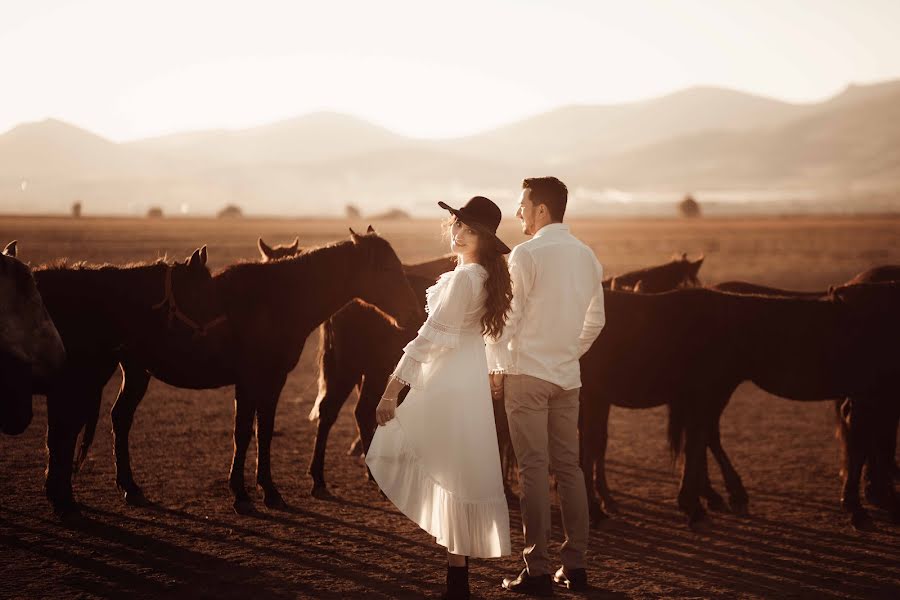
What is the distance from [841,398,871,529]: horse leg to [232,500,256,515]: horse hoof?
4.96m

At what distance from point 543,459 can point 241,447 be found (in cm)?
329

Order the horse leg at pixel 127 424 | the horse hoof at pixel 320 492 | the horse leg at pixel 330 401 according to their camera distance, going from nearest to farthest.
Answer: the horse leg at pixel 127 424, the horse hoof at pixel 320 492, the horse leg at pixel 330 401

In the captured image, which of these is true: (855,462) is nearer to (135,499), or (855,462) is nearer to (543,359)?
(543,359)

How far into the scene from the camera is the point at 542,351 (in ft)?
17.4

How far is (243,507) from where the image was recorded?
745 cm

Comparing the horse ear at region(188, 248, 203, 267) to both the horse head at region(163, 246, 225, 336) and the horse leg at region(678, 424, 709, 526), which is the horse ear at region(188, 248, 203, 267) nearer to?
the horse head at region(163, 246, 225, 336)

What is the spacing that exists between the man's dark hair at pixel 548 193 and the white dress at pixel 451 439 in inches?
24.4

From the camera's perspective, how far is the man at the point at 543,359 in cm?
532

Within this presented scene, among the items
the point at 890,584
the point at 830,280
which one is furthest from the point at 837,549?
the point at 830,280

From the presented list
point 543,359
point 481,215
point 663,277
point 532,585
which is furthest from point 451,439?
point 663,277

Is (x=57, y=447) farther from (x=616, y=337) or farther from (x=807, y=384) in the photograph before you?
(x=807, y=384)

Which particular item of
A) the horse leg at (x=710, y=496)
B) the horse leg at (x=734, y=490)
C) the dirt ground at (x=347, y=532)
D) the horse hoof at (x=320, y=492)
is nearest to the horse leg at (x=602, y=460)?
the dirt ground at (x=347, y=532)

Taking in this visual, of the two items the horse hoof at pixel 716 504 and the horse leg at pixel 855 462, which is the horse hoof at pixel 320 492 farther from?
the horse leg at pixel 855 462

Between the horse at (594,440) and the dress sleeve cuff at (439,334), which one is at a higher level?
the dress sleeve cuff at (439,334)
